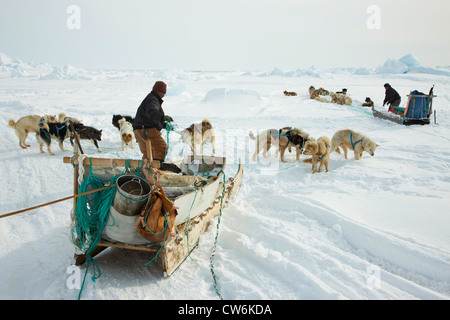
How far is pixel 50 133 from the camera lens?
21.9 feet

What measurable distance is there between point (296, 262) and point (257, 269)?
38 cm

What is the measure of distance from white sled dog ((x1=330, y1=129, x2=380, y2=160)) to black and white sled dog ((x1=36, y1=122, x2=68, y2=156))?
592 cm

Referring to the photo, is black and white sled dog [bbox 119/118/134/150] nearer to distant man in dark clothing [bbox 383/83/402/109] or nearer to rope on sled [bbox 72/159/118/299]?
rope on sled [bbox 72/159/118/299]

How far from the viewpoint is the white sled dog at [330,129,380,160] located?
5.92 m

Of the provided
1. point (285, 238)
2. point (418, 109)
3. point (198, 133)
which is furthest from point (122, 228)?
point (418, 109)

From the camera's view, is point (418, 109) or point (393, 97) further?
point (393, 97)

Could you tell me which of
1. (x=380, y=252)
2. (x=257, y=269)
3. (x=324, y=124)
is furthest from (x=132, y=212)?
(x=324, y=124)

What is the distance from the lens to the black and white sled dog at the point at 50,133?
6.55 meters

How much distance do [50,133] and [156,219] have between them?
5.57m

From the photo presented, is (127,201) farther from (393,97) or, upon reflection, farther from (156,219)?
(393,97)

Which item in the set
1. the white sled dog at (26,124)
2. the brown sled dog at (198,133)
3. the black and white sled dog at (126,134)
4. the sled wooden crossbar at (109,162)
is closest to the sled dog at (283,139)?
the brown sled dog at (198,133)

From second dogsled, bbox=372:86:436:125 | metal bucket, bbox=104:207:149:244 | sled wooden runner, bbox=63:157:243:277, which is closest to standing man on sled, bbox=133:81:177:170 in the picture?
sled wooden runner, bbox=63:157:243:277

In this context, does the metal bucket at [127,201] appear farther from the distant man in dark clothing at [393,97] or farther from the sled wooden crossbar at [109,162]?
the distant man in dark clothing at [393,97]

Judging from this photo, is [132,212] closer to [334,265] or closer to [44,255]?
[44,255]
